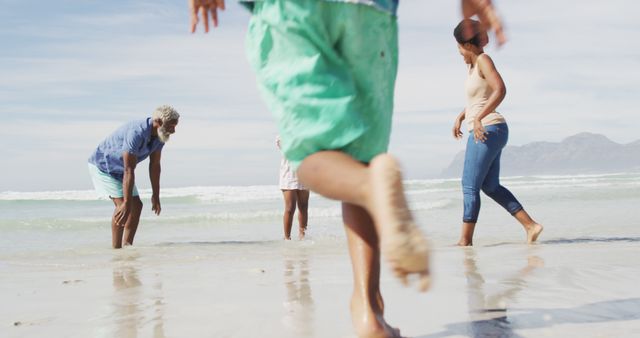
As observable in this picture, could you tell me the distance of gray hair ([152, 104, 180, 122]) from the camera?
6809mm

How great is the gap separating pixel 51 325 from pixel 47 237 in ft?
24.0

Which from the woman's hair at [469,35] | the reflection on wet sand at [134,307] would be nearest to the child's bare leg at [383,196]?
the reflection on wet sand at [134,307]

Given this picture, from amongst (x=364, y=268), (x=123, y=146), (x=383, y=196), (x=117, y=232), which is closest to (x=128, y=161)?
(x=123, y=146)

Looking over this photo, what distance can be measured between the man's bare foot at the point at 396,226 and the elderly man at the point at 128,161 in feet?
17.7

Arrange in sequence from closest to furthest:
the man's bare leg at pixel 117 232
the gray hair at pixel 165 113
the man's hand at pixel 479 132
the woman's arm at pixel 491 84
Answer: the woman's arm at pixel 491 84
the man's hand at pixel 479 132
the gray hair at pixel 165 113
the man's bare leg at pixel 117 232

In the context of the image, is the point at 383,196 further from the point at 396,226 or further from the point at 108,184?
the point at 108,184

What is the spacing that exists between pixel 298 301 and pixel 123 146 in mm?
4124

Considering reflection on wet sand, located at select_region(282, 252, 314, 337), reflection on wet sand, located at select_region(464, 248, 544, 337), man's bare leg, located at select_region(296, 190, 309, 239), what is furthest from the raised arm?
reflection on wet sand, located at select_region(464, 248, 544, 337)

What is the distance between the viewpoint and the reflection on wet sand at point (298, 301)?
282cm

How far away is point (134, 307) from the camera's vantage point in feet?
11.2

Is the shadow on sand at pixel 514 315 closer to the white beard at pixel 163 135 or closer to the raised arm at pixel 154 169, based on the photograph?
the white beard at pixel 163 135

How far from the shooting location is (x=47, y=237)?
985cm

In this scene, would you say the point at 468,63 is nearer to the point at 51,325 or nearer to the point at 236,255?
the point at 236,255

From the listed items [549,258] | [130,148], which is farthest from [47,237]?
[549,258]
